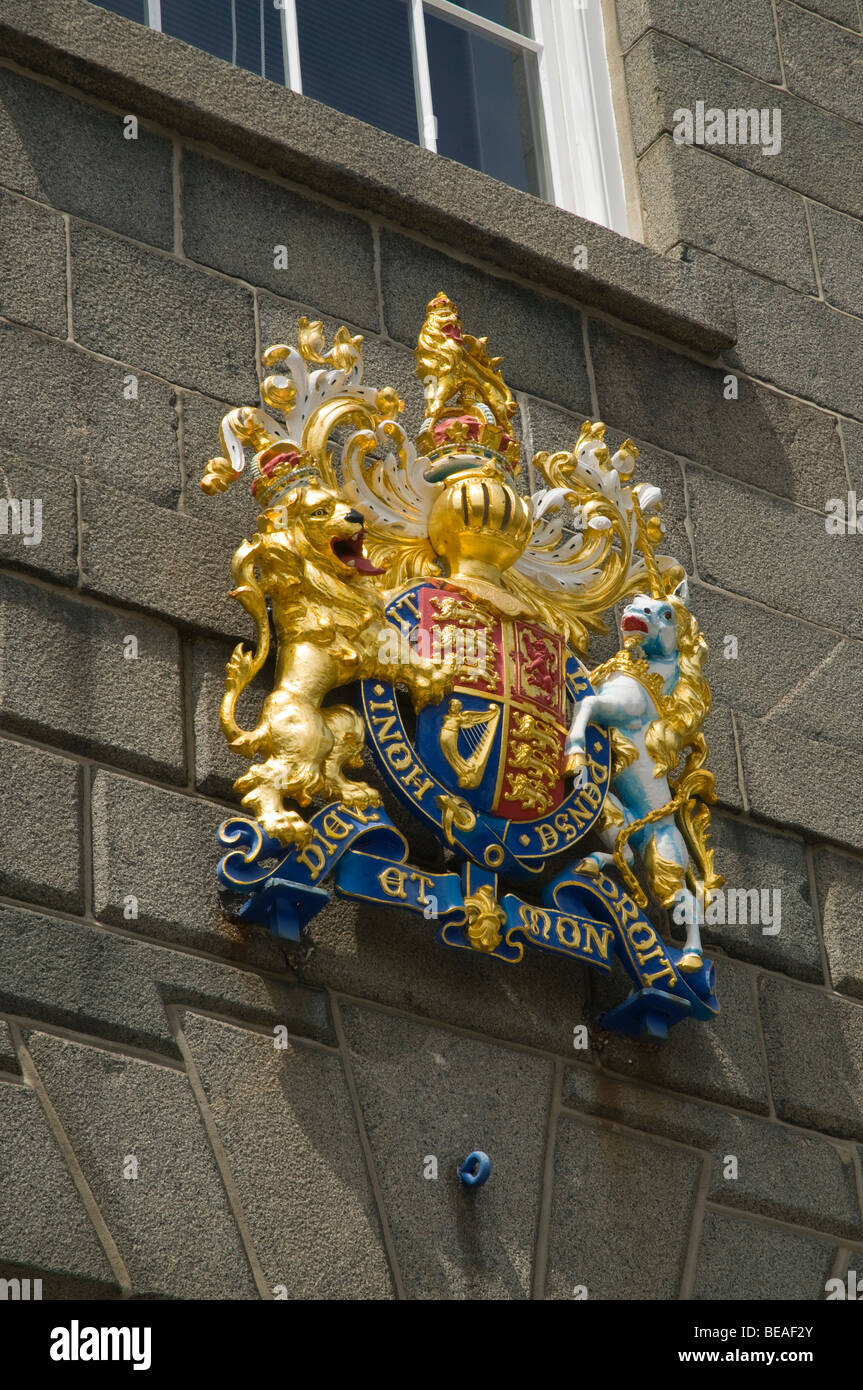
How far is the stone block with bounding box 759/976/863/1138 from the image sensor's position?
568 centimetres

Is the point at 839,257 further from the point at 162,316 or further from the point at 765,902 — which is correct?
the point at 162,316

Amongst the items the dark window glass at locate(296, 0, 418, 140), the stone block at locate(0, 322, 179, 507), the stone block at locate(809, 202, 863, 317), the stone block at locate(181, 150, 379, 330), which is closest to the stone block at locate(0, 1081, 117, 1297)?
the stone block at locate(0, 322, 179, 507)

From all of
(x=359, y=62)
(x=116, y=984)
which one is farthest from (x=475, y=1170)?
(x=359, y=62)

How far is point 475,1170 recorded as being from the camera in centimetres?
502

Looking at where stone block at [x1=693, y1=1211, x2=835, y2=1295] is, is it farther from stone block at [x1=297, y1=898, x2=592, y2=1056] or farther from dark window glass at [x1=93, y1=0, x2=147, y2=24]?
dark window glass at [x1=93, y1=0, x2=147, y2=24]

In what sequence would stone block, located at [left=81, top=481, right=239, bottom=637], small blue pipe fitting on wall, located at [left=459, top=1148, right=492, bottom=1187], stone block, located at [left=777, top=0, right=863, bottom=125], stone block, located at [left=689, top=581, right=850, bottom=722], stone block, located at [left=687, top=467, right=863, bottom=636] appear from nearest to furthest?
small blue pipe fitting on wall, located at [left=459, top=1148, right=492, bottom=1187] → stone block, located at [left=81, top=481, right=239, bottom=637] → stone block, located at [left=689, top=581, right=850, bottom=722] → stone block, located at [left=687, top=467, right=863, bottom=636] → stone block, located at [left=777, top=0, right=863, bottom=125]

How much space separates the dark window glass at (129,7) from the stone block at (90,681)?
2.10 meters

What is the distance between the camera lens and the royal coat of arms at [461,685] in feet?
16.8

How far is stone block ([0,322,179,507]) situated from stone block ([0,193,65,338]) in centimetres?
6

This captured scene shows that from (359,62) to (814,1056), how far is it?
10.4 feet

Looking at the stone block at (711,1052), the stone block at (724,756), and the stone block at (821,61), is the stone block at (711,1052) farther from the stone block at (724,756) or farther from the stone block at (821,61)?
the stone block at (821,61)
